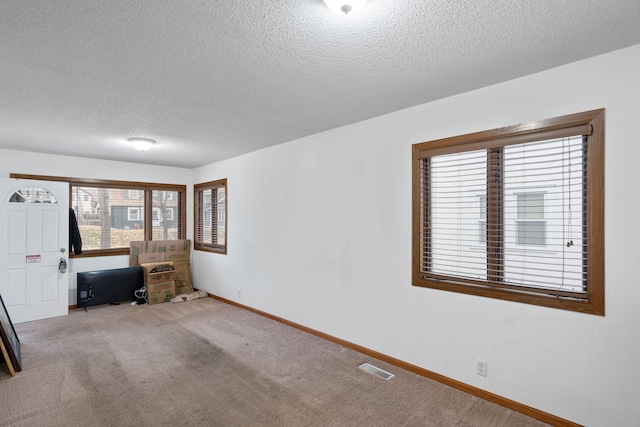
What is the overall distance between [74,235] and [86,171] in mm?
1073

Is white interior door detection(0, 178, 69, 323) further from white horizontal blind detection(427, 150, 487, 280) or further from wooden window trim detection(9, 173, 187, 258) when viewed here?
white horizontal blind detection(427, 150, 487, 280)

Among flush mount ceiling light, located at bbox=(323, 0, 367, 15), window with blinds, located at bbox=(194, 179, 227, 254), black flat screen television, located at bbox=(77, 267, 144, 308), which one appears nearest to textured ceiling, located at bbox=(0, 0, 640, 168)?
flush mount ceiling light, located at bbox=(323, 0, 367, 15)

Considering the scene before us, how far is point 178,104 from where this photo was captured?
2.96 metres

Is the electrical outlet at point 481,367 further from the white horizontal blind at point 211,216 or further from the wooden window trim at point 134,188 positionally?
the wooden window trim at point 134,188

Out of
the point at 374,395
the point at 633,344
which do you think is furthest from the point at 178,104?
the point at 633,344

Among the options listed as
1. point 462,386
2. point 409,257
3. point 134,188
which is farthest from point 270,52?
point 134,188

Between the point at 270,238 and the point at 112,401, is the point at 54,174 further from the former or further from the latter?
the point at 112,401

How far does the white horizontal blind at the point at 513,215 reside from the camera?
2.26 meters

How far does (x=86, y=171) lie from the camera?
5410 mm

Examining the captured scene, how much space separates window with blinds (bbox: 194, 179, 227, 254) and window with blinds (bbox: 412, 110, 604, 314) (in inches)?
150

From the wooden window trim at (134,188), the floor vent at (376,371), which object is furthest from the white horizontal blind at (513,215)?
the wooden window trim at (134,188)

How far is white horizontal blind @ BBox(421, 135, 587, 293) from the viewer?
226 cm

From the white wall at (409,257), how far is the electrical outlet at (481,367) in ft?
0.12

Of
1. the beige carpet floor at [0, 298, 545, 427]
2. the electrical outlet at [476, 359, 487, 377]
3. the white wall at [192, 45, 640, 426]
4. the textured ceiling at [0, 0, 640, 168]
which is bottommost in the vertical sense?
the beige carpet floor at [0, 298, 545, 427]
